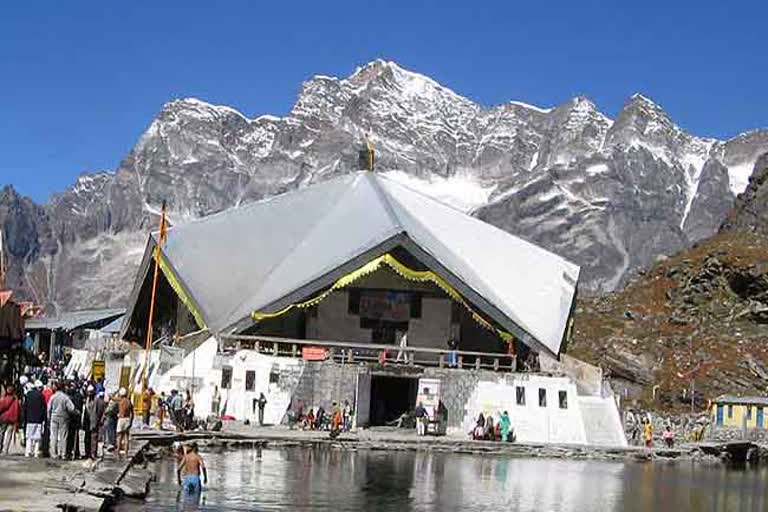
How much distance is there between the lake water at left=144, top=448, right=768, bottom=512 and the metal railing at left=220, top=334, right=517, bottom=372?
8.99 meters

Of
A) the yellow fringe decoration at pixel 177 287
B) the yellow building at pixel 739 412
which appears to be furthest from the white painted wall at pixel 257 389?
the yellow building at pixel 739 412

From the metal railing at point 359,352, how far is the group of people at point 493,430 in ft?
9.91

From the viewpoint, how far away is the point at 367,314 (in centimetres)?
5722

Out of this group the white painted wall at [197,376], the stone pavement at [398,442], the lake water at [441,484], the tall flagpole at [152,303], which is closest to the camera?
the lake water at [441,484]

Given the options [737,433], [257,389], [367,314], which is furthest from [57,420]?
[737,433]

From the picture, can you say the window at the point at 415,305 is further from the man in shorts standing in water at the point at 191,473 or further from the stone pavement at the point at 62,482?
the man in shorts standing in water at the point at 191,473

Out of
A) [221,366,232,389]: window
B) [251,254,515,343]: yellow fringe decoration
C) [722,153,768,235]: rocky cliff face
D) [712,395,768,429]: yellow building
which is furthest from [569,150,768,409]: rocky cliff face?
[221,366,232,389]: window

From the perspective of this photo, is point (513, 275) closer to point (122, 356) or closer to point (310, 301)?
point (310, 301)

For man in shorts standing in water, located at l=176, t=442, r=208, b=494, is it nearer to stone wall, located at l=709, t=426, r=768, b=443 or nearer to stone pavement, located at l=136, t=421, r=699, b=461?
stone pavement, located at l=136, t=421, r=699, b=461

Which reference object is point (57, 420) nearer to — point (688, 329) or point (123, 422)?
point (123, 422)

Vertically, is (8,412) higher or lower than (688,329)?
lower

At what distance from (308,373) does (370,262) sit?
778cm

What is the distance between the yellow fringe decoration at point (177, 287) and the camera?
5278 cm

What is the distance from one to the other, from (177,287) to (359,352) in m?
8.10
